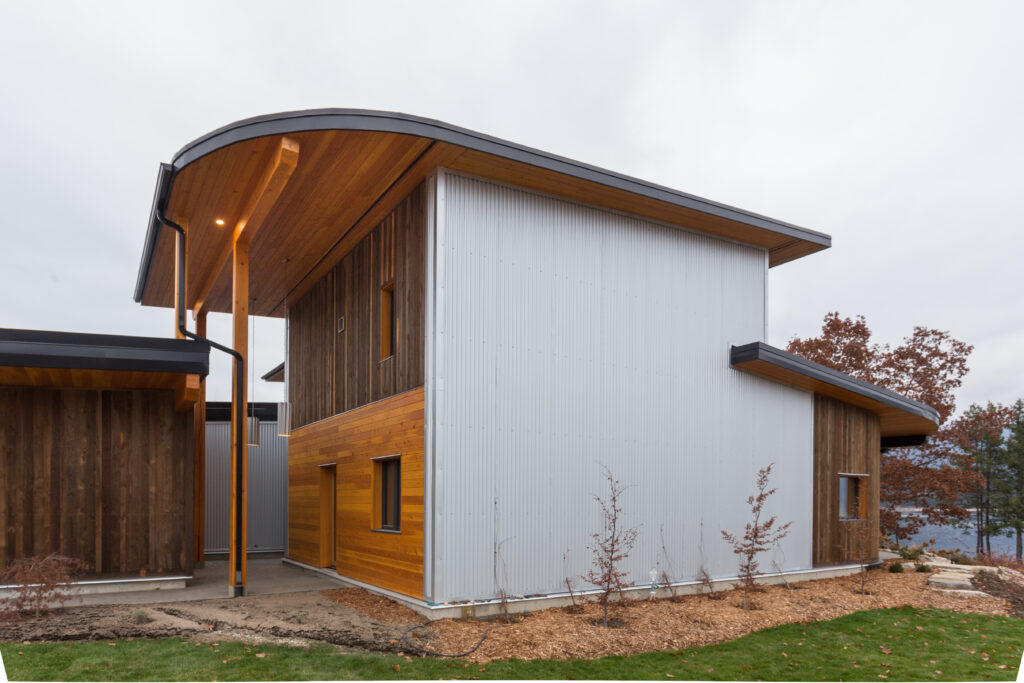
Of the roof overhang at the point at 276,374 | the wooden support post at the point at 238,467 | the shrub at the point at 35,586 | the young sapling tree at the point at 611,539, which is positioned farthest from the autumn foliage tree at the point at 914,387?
the shrub at the point at 35,586

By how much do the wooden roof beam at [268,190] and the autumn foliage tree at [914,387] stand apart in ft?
59.3

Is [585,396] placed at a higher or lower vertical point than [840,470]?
higher

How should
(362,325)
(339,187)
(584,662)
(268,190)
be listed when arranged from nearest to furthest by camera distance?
(584,662), (268,190), (339,187), (362,325)

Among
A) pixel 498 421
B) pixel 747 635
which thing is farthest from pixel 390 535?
pixel 747 635

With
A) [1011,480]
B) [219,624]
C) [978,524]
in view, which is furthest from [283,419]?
[1011,480]

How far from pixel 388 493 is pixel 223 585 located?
119 inches

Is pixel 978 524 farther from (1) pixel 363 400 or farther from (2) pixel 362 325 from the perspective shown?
(2) pixel 362 325

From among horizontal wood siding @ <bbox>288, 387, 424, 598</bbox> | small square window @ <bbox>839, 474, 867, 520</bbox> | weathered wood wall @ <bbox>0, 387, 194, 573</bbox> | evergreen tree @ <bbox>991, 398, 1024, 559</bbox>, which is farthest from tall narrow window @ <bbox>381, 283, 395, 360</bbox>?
evergreen tree @ <bbox>991, 398, 1024, 559</bbox>

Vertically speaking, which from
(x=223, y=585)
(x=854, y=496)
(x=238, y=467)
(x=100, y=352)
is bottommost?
(x=223, y=585)

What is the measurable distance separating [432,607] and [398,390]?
9.63 feet

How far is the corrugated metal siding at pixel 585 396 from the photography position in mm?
8672

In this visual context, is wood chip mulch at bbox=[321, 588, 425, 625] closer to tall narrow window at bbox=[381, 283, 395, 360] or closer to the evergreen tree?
tall narrow window at bbox=[381, 283, 395, 360]

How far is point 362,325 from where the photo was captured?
448 inches

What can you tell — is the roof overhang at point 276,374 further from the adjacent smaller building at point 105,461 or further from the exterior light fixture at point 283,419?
the adjacent smaller building at point 105,461
